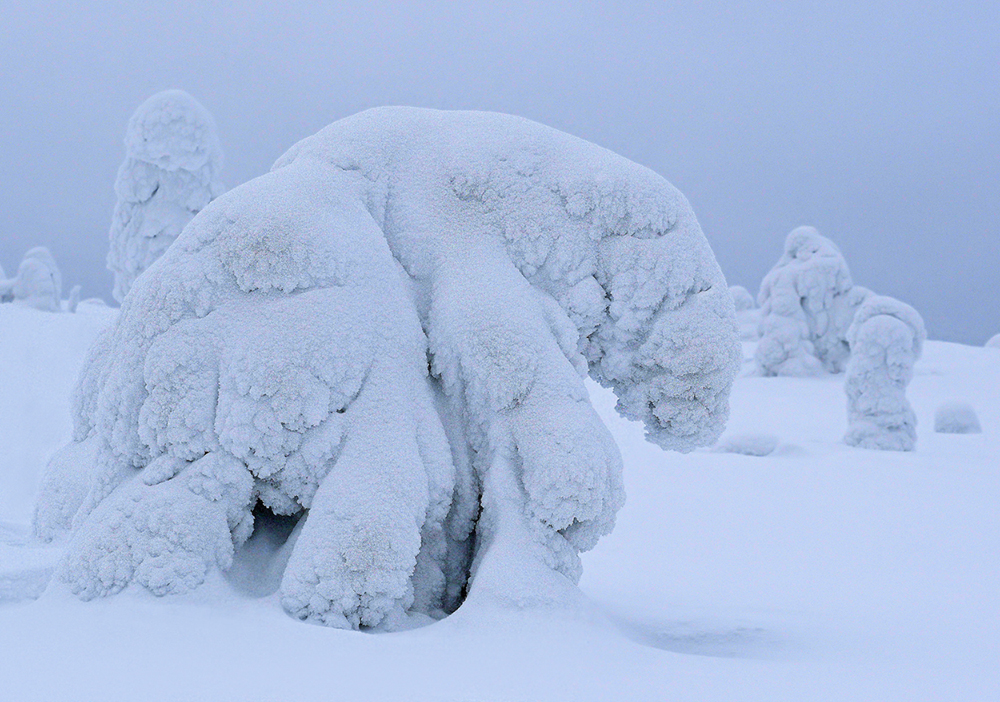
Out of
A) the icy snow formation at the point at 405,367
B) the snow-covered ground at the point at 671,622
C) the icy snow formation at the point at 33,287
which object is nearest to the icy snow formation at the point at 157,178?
the icy snow formation at the point at 33,287

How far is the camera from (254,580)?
9.20 feet

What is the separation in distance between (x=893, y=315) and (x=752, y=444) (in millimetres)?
3590

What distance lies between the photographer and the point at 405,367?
3004 millimetres

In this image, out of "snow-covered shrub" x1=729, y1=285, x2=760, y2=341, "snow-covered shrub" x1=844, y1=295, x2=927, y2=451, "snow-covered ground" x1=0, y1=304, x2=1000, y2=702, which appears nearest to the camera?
"snow-covered ground" x1=0, y1=304, x2=1000, y2=702

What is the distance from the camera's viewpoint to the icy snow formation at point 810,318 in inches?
663

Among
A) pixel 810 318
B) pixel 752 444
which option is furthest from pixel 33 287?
pixel 810 318

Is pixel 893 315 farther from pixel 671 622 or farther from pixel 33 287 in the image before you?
pixel 33 287

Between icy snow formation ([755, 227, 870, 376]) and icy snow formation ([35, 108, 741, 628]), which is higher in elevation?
icy snow formation ([35, 108, 741, 628])

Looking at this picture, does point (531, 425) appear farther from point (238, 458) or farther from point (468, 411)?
point (238, 458)

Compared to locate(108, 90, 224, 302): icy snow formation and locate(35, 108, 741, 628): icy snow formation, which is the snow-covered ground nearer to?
locate(35, 108, 741, 628): icy snow formation

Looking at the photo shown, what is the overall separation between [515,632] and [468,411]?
868 millimetres

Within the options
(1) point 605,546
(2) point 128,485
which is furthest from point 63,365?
(2) point 128,485

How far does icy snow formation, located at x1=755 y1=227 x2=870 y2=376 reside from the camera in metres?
16.8

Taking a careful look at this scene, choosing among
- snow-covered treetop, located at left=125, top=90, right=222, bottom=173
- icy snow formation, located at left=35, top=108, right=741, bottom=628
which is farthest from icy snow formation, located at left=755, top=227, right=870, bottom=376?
icy snow formation, located at left=35, top=108, right=741, bottom=628
